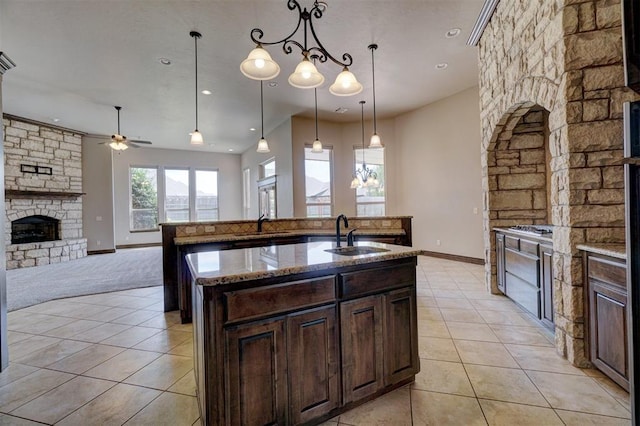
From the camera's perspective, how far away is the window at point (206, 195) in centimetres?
1112

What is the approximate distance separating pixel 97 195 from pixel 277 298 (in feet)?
31.1

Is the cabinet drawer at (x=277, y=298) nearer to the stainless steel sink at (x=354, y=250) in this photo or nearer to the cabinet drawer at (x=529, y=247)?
the stainless steel sink at (x=354, y=250)

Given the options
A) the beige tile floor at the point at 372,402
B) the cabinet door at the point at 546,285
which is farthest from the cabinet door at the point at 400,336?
the cabinet door at the point at 546,285

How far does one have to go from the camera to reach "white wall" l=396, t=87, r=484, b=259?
593cm

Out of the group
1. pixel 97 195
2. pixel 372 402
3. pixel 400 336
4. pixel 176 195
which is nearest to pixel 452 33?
pixel 400 336

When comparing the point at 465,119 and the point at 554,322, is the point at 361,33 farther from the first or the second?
the point at 554,322

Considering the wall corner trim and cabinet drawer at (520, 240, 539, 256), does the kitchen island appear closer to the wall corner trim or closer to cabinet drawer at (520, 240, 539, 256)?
cabinet drawer at (520, 240, 539, 256)

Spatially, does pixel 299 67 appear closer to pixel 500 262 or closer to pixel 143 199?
pixel 500 262

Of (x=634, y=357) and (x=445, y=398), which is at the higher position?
(x=634, y=357)

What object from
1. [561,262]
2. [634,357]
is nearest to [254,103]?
[561,262]

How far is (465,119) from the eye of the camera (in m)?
6.01

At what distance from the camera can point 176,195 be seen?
35.0 ft

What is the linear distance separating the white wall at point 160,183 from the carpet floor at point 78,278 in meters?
2.31

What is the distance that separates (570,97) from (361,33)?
257 cm
